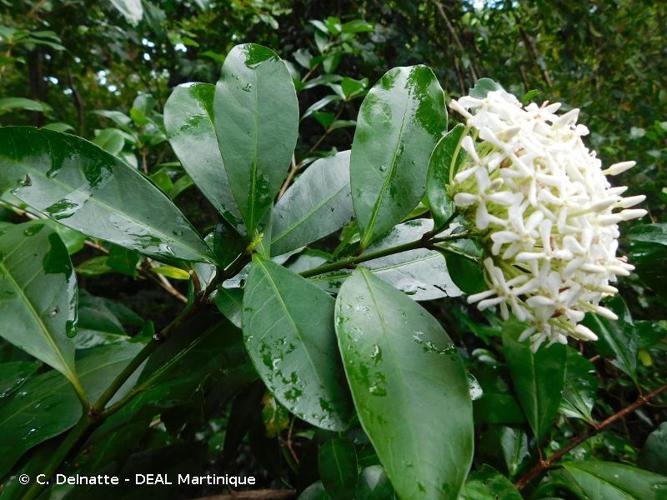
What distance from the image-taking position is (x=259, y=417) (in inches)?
41.9

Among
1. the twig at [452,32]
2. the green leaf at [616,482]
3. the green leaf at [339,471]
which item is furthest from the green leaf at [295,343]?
the twig at [452,32]

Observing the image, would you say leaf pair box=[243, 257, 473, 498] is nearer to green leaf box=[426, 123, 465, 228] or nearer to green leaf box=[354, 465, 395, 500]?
green leaf box=[426, 123, 465, 228]

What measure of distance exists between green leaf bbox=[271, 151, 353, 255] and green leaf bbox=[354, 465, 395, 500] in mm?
394

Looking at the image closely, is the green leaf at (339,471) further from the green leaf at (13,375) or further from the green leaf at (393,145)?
the green leaf at (13,375)

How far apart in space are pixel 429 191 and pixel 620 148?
8.53 feet

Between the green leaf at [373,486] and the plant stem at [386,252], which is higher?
the plant stem at [386,252]

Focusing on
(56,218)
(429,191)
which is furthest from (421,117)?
(56,218)

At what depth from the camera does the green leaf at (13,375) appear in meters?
0.84

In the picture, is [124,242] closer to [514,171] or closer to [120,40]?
[514,171]

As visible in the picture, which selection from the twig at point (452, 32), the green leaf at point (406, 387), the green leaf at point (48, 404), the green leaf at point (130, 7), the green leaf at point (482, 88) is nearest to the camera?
the green leaf at point (406, 387)

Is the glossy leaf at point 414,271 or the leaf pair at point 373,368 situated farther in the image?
the glossy leaf at point 414,271

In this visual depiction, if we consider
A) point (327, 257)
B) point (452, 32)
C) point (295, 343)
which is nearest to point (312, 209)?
point (327, 257)

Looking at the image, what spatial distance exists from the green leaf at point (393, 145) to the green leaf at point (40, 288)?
0.49 meters

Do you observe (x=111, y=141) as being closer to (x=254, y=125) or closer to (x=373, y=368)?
(x=254, y=125)
